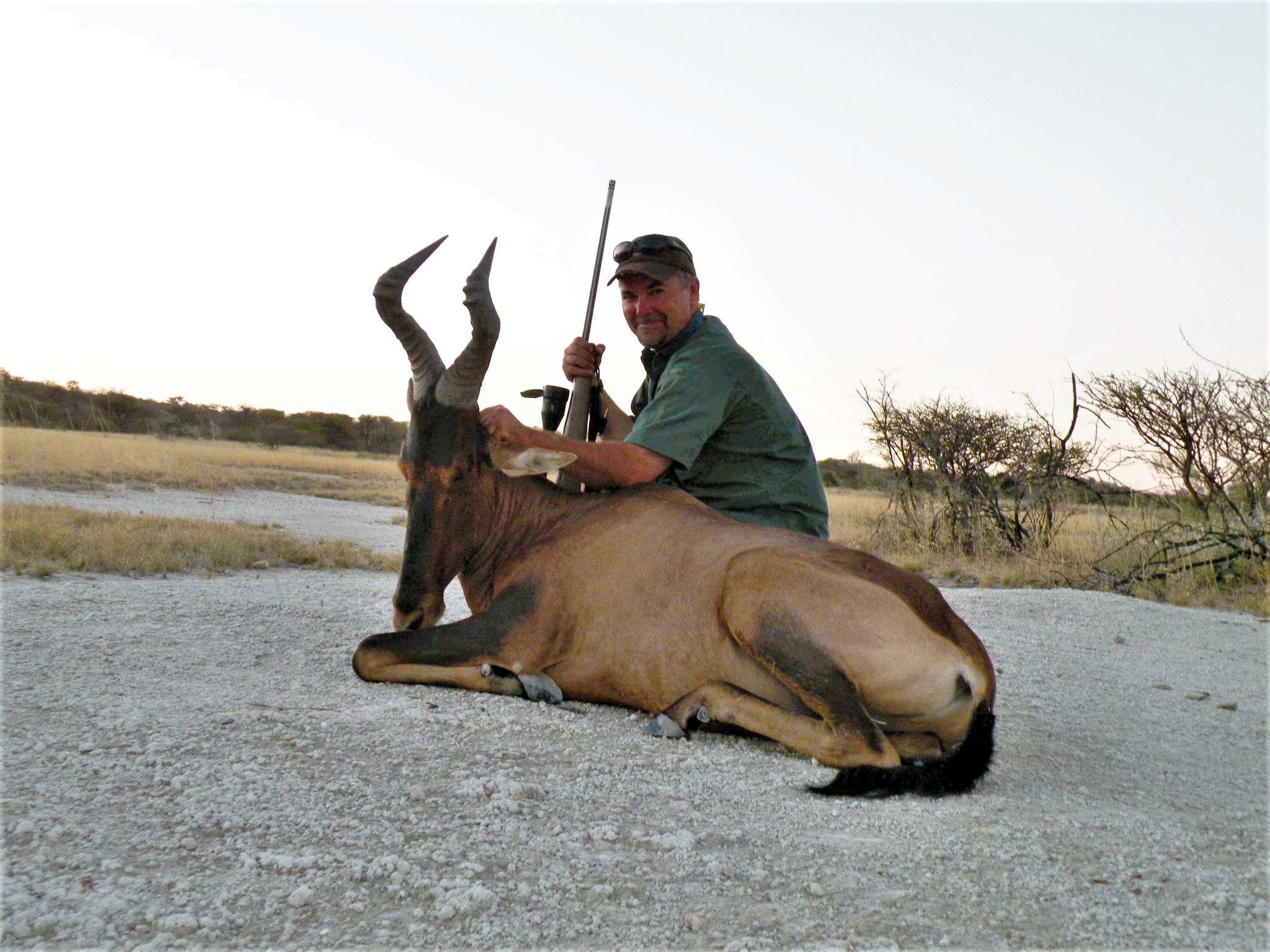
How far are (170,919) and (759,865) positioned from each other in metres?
1.53

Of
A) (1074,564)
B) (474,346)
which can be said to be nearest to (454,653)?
(474,346)

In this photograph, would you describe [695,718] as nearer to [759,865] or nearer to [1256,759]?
[759,865]

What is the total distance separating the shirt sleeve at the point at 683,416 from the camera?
480 centimetres

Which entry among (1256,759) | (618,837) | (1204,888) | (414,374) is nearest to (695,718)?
(618,837)

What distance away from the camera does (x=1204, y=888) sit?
281 cm

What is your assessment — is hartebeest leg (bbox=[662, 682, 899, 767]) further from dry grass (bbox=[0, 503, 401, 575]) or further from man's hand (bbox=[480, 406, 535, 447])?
dry grass (bbox=[0, 503, 401, 575])

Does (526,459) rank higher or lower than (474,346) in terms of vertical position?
lower

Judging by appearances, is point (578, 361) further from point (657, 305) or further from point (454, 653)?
point (454, 653)

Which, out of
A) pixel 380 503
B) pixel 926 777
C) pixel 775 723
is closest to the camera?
pixel 926 777

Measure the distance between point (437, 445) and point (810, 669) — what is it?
2155 millimetres

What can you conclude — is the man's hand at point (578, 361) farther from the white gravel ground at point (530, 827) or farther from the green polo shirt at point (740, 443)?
the white gravel ground at point (530, 827)

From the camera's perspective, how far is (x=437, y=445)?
15.7 feet

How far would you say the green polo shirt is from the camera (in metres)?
4.98

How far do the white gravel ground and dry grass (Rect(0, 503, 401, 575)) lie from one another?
331 cm
